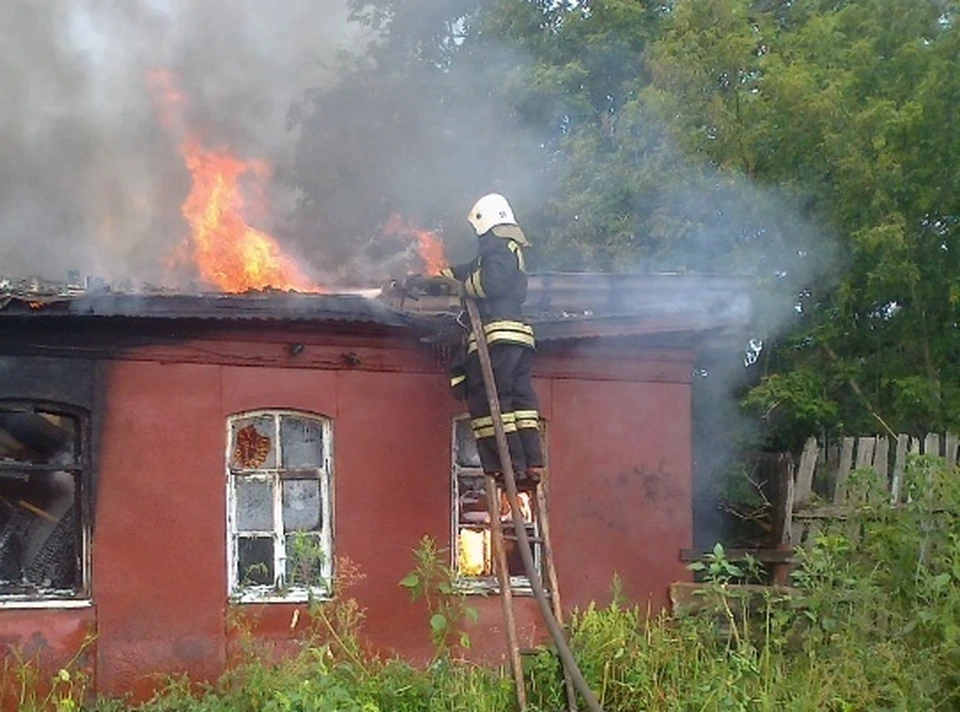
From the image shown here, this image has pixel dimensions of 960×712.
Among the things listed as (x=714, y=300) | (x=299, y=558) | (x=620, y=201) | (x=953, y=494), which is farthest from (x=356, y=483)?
(x=620, y=201)

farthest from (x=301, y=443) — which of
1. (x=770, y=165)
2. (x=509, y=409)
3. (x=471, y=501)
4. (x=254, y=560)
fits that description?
(x=770, y=165)

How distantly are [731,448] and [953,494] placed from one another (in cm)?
615

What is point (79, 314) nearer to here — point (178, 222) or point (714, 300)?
point (714, 300)

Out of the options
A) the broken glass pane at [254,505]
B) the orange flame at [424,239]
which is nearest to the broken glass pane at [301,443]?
the broken glass pane at [254,505]

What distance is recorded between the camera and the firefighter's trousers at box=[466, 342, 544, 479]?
9.40 m

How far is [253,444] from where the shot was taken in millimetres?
10844

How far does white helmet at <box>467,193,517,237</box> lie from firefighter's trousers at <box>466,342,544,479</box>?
0.90 metres

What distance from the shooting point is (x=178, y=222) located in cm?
1981

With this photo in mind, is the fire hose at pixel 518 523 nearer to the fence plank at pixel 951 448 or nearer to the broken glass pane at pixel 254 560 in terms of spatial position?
the broken glass pane at pixel 254 560

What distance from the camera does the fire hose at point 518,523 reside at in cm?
820

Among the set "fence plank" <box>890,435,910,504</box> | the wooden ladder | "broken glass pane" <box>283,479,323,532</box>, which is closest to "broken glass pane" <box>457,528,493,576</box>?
"broken glass pane" <box>283,479,323,532</box>

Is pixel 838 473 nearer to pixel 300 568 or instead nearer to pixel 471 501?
pixel 471 501

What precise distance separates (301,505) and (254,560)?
60 cm

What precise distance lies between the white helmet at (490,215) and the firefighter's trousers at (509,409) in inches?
35.5
